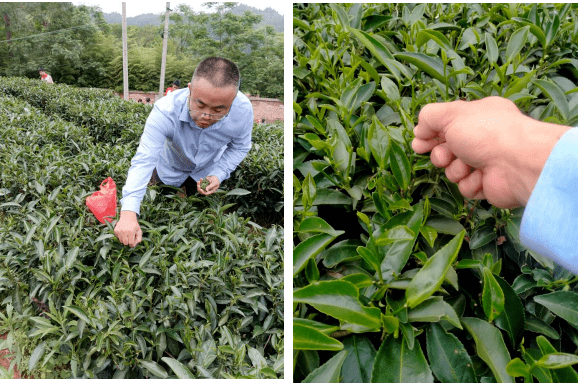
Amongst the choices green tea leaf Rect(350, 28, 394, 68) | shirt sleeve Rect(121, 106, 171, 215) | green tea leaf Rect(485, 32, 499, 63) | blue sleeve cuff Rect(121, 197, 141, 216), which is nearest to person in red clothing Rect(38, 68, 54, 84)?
shirt sleeve Rect(121, 106, 171, 215)

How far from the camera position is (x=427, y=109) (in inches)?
24.0

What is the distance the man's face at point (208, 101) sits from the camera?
119 centimetres

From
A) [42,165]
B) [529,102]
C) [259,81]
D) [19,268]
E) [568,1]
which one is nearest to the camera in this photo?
[529,102]

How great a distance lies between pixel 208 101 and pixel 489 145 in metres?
0.92

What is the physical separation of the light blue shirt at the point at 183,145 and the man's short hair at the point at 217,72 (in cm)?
27

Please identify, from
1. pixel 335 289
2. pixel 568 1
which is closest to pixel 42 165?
pixel 335 289

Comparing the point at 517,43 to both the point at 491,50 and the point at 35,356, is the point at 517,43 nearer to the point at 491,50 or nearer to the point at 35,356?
the point at 491,50

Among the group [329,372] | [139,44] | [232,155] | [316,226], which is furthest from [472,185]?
[139,44]

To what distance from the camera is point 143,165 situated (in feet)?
4.00

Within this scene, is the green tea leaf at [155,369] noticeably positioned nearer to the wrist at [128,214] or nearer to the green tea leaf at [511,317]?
the wrist at [128,214]

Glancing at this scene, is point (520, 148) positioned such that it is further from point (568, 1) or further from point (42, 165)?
point (42, 165)

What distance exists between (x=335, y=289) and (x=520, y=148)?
0.31 meters

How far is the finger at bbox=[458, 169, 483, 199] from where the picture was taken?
618 millimetres

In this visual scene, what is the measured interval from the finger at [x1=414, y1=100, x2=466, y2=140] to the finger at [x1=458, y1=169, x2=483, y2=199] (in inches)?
3.2
